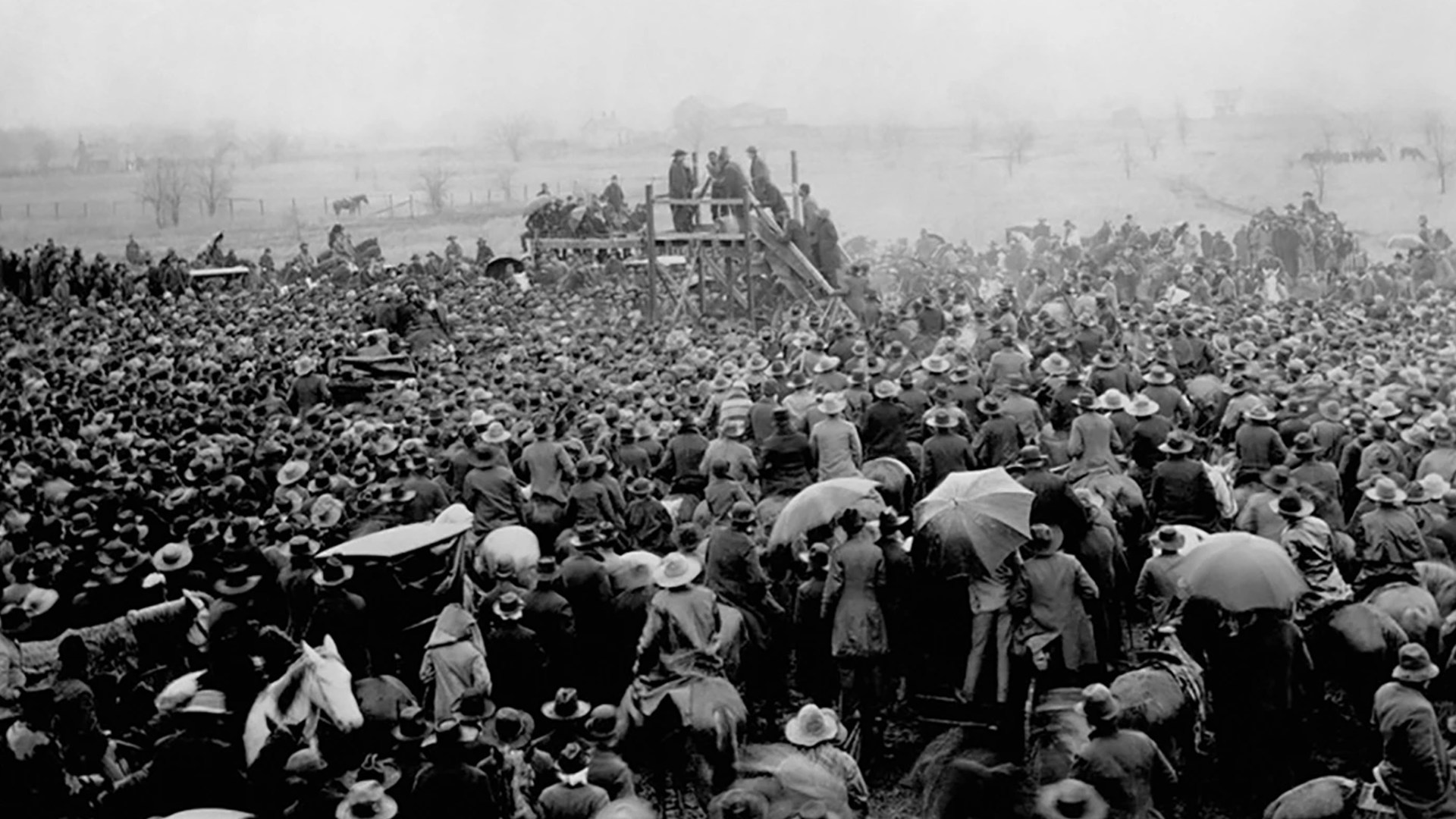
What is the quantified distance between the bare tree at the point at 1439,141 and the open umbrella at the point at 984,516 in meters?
35.9

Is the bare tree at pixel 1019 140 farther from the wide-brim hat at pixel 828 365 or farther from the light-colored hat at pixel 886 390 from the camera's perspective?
the light-colored hat at pixel 886 390

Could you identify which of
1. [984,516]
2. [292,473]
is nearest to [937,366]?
[984,516]

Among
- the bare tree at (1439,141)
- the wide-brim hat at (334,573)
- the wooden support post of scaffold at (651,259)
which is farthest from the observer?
the bare tree at (1439,141)

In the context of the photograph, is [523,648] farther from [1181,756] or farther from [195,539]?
[1181,756]

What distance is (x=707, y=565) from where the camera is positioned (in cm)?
862

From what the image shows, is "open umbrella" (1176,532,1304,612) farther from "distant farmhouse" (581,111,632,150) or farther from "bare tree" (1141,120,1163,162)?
"distant farmhouse" (581,111,632,150)

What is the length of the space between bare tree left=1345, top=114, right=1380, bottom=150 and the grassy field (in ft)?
2.68

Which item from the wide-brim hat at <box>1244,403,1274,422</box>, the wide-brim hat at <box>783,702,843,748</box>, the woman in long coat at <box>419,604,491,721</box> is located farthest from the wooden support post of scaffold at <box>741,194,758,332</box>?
the wide-brim hat at <box>783,702,843,748</box>

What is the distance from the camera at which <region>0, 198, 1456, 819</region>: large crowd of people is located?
6.21 metres

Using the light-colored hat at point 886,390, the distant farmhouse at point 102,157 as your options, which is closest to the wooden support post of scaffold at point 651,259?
the light-colored hat at point 886,390

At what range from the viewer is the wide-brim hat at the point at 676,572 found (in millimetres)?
7652

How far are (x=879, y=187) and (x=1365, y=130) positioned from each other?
20.3 metres

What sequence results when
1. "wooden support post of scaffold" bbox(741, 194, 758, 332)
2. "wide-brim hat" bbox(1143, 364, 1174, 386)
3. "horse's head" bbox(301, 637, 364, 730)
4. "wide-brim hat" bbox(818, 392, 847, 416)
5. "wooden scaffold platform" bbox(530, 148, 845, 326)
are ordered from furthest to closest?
"wooden scaffold platform" bbox(530, 148, 845, 326), "wooden support post of scaffold" bbox(741, 194, 758, 332), "wide-brim hat" bbox(1143, 364, 1174, 386), "wide-brim hat" bbox(818, 392, 847, 416), "horse's head" bbox(301, 637, 364, 730)

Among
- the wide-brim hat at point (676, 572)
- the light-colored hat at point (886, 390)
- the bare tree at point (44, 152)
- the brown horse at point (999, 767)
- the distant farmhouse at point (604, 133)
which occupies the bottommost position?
the brown horse at point (999, 767)
